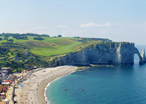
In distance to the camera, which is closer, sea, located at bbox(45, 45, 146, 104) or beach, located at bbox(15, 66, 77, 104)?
beach, located at bbox(15, 66, 77, 104)

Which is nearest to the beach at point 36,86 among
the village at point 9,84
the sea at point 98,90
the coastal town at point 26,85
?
the coastal town at point 26,85

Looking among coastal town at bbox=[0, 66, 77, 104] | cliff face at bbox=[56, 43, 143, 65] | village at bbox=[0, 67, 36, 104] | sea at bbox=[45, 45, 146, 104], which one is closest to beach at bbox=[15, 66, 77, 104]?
coastal town at bbox=[0, 66, 77, 104]

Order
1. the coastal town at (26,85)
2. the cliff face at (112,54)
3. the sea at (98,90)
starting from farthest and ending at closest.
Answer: the cliff face at (112,54), the sea at (98,90), the coastal town at (26,85)

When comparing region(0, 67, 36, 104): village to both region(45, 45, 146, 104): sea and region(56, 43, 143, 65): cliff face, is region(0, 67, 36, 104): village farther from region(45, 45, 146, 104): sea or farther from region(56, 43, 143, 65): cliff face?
region(56, 43, 143, 65): cliff face

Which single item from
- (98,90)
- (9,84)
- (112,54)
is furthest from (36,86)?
(112,54)

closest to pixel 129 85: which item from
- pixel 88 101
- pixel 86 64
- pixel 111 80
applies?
pixel 111 80

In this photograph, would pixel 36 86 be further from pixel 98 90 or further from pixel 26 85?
pixel 98 90

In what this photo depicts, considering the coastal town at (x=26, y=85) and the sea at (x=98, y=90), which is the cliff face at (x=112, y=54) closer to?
the coastal town at (x=26, y=85)

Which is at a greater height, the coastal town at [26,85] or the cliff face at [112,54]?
the cliff face at [112,54]
